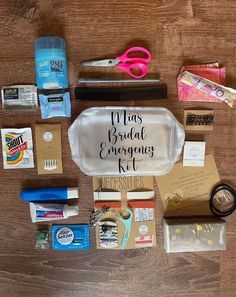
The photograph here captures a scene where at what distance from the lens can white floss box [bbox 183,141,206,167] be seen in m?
0.75

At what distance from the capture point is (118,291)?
2.59ft

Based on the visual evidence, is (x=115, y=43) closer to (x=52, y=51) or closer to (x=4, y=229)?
(x=52, y=51)

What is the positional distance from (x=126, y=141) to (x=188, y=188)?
0.17m

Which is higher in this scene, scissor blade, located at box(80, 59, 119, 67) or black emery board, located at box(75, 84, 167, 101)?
scissor blade, located at box(80, 59, 119, 67)

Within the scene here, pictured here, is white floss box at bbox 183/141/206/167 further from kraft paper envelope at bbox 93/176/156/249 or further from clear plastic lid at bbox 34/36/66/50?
clear plastic lid at bbox 34/36/66/50

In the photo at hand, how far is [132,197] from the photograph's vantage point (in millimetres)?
765

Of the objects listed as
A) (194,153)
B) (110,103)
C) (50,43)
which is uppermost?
(50,43)

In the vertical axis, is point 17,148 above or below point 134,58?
below

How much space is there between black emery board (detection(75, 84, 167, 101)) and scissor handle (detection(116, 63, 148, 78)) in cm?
3

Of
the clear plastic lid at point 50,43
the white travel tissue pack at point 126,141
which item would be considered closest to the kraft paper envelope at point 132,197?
the white travel tissue pack at point 126,141

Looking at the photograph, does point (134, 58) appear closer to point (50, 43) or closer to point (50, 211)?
point (50, 43)

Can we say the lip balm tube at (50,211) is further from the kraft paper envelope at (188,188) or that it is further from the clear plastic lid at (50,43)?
the clear plastic lid at (50,43)

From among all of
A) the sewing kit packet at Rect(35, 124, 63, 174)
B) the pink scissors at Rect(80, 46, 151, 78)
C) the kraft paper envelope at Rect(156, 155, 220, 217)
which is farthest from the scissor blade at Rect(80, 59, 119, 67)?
the kraft paper envelope at Rect(156, 155, 220, 217)

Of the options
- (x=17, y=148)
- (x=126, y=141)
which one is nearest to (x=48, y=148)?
(x=17, y=148)
